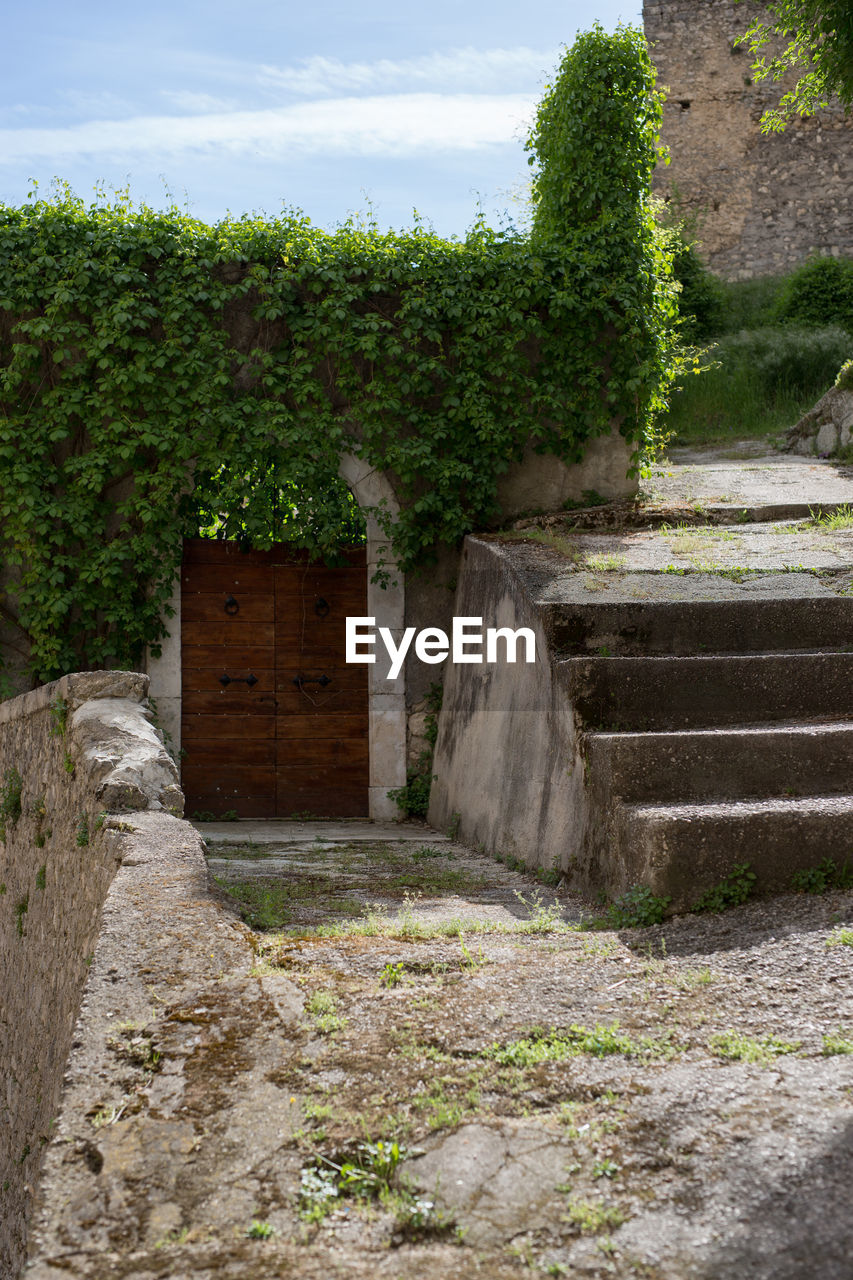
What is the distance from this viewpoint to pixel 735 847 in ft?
10.5

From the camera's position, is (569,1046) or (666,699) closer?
(569,1046)

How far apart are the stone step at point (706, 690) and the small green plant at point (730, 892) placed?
3.58ft

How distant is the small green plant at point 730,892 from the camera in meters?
3.12

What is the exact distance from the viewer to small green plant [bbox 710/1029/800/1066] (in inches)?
80.6

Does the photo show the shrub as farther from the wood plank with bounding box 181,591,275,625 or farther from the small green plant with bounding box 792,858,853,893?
the small green plant with bounding box 792,858,853,893

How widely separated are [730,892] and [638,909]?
28 cm

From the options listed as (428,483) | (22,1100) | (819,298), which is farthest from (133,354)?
(819,298)

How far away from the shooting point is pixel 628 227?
7.88m

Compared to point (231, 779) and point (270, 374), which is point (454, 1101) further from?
point (270, 374)

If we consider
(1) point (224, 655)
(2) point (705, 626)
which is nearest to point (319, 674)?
(1) point (224, 655)

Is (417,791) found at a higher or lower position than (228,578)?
lower

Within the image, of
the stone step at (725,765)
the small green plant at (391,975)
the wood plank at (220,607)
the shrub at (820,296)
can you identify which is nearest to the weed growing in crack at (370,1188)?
the small green plant at (391,975)

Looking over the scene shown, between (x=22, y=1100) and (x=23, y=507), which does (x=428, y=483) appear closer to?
(x=23, y=507)

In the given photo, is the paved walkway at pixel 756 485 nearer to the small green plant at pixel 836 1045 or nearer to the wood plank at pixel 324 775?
the wood plank at pixel 324 775
